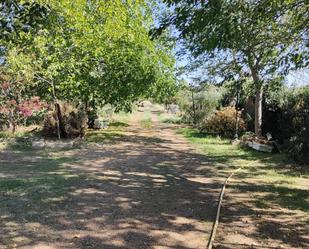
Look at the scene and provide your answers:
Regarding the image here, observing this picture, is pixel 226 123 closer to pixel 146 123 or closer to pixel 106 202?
pixel 146 123

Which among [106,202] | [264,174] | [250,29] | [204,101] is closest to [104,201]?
[106,202]

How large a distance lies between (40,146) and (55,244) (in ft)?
32.7

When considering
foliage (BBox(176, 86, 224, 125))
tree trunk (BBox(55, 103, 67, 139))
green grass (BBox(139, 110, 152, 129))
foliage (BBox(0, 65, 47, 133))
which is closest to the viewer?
tree trunk (BBox(55, 103, 67, 139))

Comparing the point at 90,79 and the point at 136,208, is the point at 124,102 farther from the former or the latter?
the point at 136,208

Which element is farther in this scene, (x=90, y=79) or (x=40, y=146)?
(x=90, y=79)

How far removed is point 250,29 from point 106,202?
4049 millimetres

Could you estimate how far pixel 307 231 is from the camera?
609 cm

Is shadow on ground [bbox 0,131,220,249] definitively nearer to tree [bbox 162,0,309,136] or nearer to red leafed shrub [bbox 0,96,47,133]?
tree [bbox 162,0,309,136]

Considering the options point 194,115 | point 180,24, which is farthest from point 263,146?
point 194,115

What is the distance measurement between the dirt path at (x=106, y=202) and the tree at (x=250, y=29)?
2.71 m

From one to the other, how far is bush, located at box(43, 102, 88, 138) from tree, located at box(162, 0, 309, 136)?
10583mm

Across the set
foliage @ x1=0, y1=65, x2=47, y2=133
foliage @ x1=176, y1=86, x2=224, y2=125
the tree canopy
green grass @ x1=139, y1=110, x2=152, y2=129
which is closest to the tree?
the tree canopy

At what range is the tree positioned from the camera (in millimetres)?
5230

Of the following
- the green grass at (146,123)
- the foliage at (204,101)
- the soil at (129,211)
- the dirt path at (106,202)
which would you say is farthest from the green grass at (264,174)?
the green grass at (146,123)
